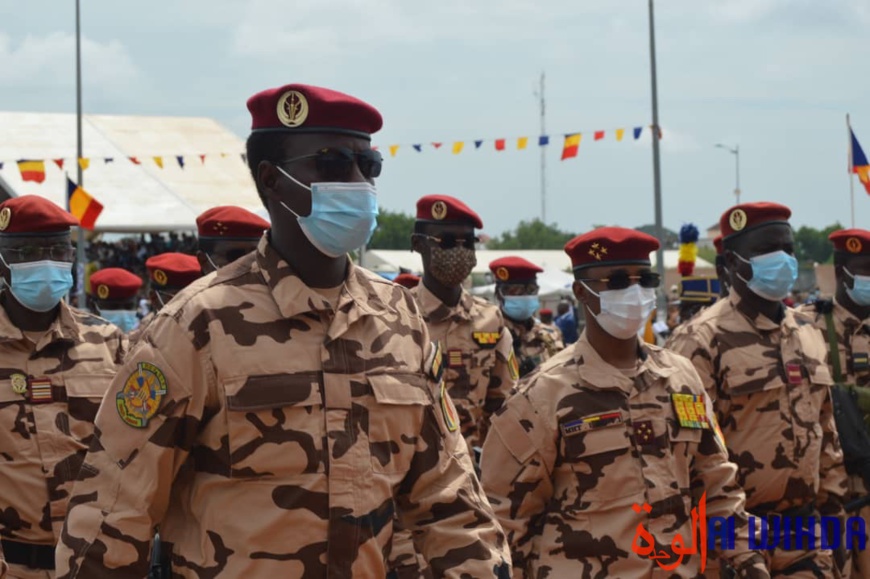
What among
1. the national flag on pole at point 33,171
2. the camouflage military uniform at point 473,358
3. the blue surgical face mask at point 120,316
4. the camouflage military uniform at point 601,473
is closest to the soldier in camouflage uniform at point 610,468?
the camouflage military uniform at point 601,473

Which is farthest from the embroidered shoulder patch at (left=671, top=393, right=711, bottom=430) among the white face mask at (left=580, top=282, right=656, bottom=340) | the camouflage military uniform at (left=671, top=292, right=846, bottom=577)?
the camouflage military uniform at (left=671, top=292, right=846, bottom=577)

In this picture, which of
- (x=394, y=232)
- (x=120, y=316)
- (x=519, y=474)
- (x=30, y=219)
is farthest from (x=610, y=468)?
(x=394, y=232)

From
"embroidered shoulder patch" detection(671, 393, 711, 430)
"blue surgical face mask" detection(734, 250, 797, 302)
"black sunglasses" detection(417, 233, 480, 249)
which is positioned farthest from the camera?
"black sunglasses" detection(417, 233, 480, 249)

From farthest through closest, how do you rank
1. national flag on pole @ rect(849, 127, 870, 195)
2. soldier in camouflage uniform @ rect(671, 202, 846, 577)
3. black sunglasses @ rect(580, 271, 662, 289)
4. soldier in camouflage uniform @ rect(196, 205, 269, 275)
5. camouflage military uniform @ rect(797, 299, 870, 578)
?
national flag on pole @ rect(849, 127, 870, 195) → camouflage military uniform @ rect(797, 299, 870, 578) → soldier in camouflage uniform @ rect(196, 205, 269, 275) → soldier in camouflage uniform @ rect(671, 202, 846, 577) → black sunglasses @ rect(580, 271, 662, 289)

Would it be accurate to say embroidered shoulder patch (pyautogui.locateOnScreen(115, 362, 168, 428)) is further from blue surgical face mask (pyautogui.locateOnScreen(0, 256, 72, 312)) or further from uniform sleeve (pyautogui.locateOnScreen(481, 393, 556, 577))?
blue surgical face mask (pyautogui.locateOnScreen(0, 256, 72, 312))

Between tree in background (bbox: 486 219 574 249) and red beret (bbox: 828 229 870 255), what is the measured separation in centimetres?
10937

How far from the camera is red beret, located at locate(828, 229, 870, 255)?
8.69 m

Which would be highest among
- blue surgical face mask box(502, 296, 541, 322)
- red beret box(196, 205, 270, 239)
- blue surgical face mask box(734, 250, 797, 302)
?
red beret box(196, 205, 270, 239)

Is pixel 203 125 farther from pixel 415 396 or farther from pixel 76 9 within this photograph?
pixel 415 396

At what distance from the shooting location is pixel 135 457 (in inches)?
128

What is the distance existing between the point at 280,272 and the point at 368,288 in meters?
0.31

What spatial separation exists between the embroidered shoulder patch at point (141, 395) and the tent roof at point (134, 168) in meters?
29.6

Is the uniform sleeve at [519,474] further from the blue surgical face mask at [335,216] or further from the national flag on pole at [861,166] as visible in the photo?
the national flag on pole at [861,166]

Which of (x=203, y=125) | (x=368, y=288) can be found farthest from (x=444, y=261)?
(x=203, y=125)
